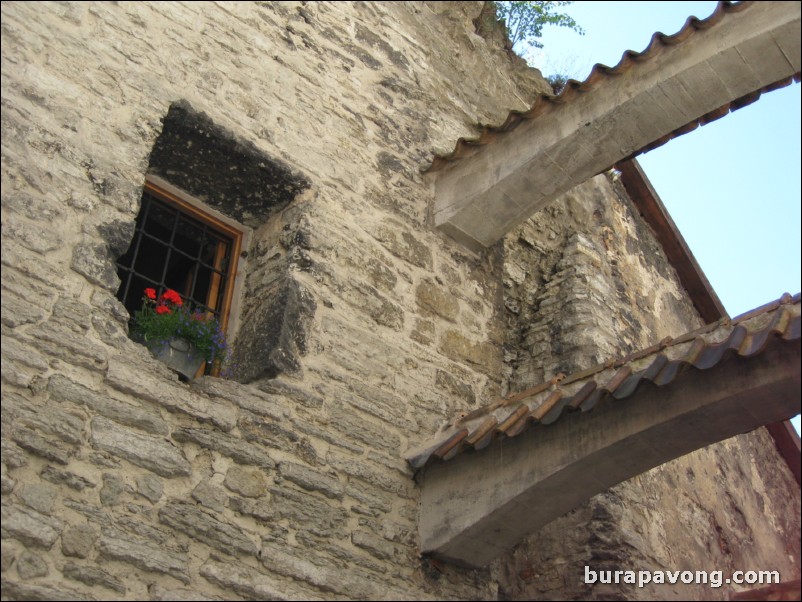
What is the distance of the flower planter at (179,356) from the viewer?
430 cm

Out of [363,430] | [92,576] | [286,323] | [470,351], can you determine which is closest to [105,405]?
[92,576]

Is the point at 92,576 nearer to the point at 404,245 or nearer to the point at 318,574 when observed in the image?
the point at 318,574

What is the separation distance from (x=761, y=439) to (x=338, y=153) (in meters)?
4.84

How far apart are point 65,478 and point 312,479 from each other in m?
1.12

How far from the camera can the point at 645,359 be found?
4211mm

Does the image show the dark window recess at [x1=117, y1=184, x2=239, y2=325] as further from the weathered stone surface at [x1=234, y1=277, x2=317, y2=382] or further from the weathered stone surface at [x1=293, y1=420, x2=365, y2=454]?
the weathered stone surface at [x1=293, y1=420, x2=365, y2=454]

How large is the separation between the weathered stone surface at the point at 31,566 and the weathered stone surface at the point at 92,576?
0.07 meters

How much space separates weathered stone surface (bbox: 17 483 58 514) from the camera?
3.37m

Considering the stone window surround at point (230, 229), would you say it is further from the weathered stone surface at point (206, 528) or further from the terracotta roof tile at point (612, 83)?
the terracotta roof tile at point (612, 83)

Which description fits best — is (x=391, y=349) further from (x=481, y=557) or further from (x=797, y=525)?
(x=797, y=525)

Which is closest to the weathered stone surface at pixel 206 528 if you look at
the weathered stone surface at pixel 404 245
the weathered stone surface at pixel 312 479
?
the weathered stone surface at pixel 312 479

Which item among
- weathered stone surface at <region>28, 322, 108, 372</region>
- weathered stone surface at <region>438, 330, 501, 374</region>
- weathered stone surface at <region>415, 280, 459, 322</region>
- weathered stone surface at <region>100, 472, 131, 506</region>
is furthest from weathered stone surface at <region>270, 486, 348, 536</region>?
weathered stone surface at <region>415, 280, 459, 322</region>

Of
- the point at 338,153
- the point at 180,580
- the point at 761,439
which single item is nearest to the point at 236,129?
the point at 338,153

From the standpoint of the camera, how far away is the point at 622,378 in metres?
4.11
